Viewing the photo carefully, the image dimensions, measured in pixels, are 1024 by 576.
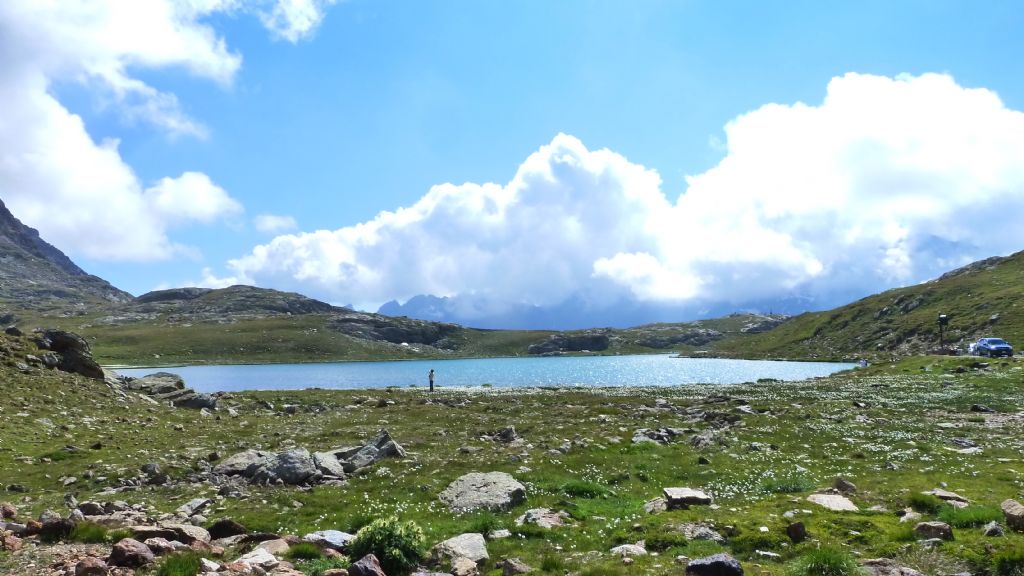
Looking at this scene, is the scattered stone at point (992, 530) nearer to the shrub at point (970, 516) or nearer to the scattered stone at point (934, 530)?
the scattered stone at point (934, 530)

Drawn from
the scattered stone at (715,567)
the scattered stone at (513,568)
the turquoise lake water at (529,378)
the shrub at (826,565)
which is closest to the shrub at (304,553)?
the scattered stone at (513,568)

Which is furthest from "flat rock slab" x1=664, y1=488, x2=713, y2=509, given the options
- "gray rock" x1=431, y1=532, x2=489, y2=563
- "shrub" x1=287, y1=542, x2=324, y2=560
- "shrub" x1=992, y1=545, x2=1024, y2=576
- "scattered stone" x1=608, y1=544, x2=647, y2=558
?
"shrub" x1=287, y1=542, x2=324, y2=560

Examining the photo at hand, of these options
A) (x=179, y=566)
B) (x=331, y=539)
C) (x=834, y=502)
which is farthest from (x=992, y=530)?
(x=179, y=566)

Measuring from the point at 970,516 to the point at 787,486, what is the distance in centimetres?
646

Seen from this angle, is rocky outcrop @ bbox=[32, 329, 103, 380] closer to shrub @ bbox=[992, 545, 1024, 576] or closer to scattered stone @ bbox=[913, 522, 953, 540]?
scattered stone @ bbox=[913, 522, 953, 540]

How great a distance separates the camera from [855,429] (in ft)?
111

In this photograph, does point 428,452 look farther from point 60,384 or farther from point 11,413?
point 60,384

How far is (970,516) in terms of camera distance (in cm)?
1399

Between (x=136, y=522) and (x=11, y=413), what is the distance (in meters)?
22.4

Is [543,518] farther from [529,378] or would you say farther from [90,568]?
[529,378]

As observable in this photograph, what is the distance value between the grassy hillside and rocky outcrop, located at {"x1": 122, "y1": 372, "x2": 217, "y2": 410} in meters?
129

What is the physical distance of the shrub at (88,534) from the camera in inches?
542

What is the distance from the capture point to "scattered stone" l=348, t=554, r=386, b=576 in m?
11.8

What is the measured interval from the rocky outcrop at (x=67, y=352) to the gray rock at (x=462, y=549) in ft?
148
